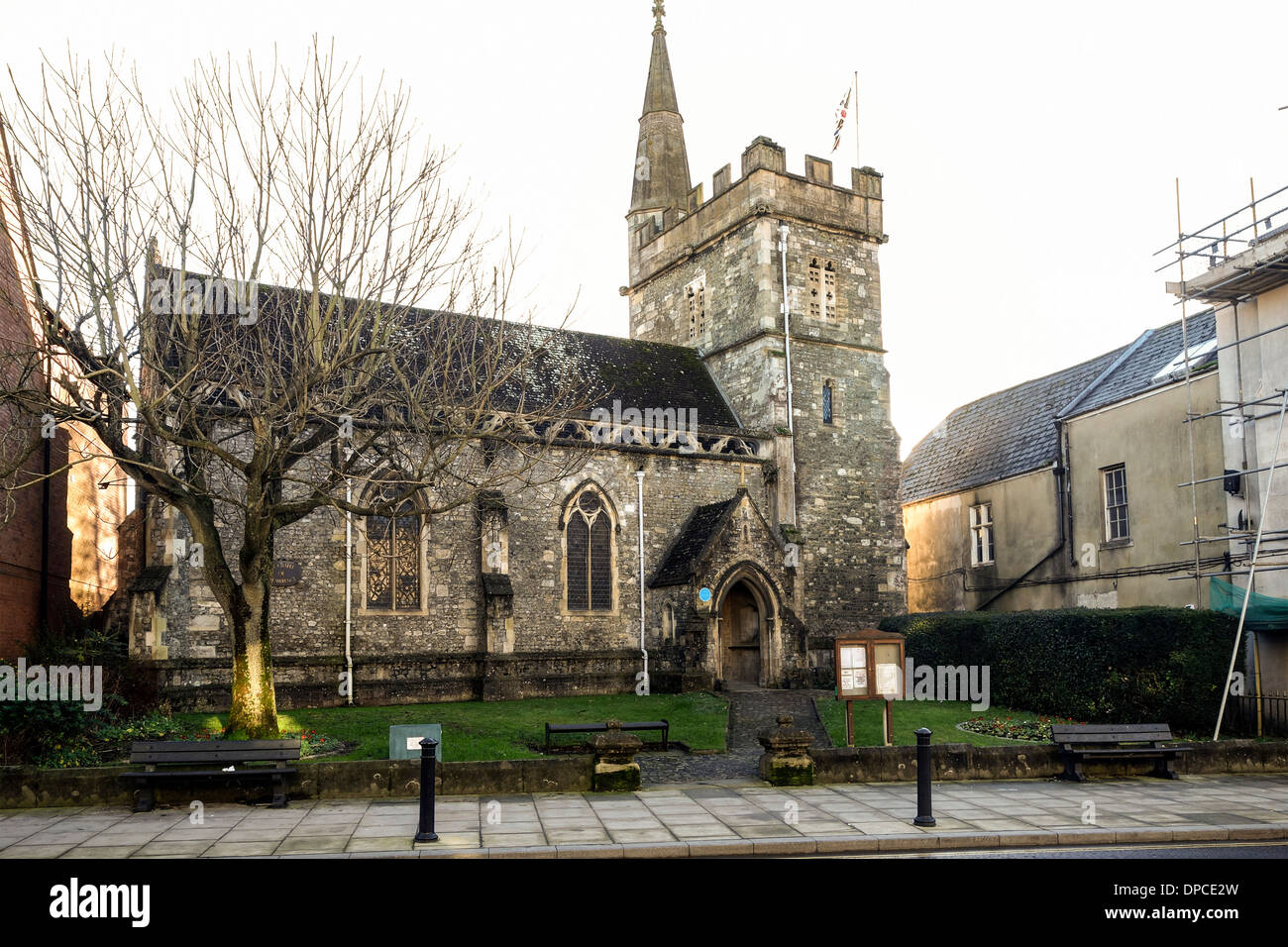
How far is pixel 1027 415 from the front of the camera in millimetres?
30703

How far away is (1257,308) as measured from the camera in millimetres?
18766

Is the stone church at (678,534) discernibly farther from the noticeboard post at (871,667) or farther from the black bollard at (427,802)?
the black bollard at (427,802)

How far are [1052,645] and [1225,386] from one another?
20.1ft

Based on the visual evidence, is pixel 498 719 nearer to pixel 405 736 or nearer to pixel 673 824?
pixel 405 736

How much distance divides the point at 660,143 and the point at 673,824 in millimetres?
28978

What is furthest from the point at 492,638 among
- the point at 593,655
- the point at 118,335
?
the point at 118,335

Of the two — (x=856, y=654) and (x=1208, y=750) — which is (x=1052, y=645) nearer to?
(x=1208, y=750)

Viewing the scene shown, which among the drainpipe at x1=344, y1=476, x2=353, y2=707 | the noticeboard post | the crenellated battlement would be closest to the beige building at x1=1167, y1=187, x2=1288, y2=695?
the noticeboard post

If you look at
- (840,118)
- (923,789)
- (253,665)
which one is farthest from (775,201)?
(923,789)

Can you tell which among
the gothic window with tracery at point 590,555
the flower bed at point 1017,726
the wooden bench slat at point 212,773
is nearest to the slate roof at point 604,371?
the gothic window with tracery at point 590,555

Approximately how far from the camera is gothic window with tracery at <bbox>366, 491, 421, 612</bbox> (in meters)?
22.9

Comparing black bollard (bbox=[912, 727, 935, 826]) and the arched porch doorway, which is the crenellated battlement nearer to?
the arched porch doorway

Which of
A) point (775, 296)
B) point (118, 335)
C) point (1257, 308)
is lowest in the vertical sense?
point (118, 335)

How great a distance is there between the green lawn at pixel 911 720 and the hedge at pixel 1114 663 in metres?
0.90
